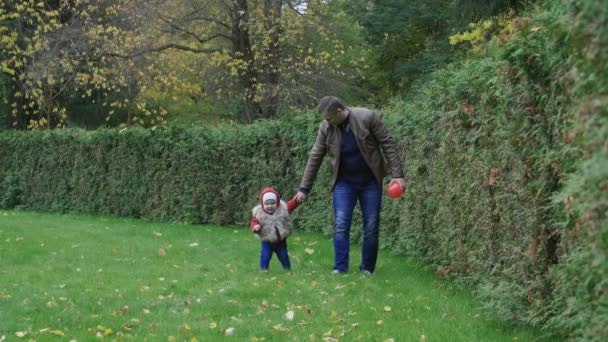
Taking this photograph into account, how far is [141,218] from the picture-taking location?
1811 cm

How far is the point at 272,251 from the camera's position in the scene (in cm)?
874

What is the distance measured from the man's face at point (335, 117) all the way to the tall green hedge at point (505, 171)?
112cm

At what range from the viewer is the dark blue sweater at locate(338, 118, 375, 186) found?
26.7ft

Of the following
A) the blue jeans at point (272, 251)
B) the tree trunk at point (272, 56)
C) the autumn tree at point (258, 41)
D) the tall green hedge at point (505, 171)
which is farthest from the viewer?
the autumn tree at point (258, 41)

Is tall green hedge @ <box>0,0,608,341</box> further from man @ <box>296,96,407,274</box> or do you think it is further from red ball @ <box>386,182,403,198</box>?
man @ <box>296,96,407,274</box>

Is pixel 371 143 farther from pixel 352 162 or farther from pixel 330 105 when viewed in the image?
pixel 330 105

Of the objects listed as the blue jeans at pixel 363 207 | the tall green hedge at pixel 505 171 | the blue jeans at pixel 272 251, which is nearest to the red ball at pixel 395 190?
the blue jeans at pixel 363 207

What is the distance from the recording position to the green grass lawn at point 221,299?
228 inches

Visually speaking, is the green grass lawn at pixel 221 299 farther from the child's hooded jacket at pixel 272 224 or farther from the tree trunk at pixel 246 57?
the tree trunk at pixel 246 57

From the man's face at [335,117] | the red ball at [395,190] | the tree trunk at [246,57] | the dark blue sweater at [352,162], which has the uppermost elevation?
the tree trunk at [246,57]

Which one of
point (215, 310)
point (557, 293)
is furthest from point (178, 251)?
point (557, 293)

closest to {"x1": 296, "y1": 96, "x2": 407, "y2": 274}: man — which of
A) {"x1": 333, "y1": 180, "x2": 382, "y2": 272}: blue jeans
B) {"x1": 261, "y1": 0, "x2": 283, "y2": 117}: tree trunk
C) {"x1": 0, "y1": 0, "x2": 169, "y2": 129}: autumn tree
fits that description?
{"x1": 333, "y1": 180, "x2": 382, "y2": 272}: blue jeans

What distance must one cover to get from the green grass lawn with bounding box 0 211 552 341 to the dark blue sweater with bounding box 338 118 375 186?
3.49ft

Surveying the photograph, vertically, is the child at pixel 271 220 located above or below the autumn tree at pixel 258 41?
below
